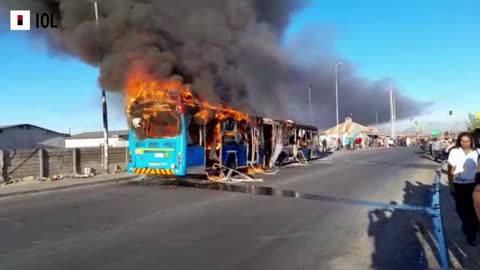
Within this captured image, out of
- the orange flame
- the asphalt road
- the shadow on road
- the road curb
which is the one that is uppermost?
the orange flame

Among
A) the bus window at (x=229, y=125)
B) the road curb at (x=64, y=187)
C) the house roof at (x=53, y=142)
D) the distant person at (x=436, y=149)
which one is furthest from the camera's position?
the house roof at (x=53, y=142)

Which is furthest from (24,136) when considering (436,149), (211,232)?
(211,232)

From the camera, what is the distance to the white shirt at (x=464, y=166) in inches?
250

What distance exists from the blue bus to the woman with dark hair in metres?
8.92

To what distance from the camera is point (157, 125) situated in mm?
14680

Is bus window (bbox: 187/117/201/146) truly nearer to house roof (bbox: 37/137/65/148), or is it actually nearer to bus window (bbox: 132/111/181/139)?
bus window (bbox: 132/111/181/139)

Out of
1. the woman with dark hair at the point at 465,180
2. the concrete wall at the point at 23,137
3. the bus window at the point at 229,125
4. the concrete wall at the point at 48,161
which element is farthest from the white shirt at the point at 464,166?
the concrete wall at the point at 23,137

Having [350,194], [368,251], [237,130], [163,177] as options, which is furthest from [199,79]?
[368,251]

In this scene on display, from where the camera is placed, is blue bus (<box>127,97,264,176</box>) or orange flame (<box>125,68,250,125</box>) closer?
blue bus (<box>127,97,264,176</box>)

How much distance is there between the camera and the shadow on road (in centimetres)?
560

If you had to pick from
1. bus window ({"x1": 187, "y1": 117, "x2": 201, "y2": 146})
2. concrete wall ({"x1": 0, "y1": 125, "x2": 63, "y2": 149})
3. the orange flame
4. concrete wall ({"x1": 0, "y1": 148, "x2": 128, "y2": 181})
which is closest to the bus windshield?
the orange flame

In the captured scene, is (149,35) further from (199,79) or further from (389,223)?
(389,223)

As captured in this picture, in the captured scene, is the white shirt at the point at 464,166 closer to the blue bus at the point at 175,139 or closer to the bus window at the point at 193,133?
the blue bus at the point at 175,139

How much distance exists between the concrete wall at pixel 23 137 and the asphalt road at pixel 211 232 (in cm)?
2975
